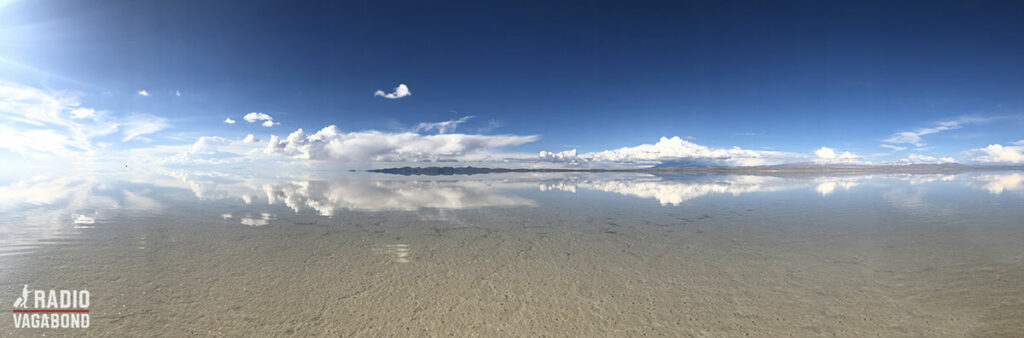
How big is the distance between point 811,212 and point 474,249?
22.2 metres

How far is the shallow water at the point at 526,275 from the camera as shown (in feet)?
23.1

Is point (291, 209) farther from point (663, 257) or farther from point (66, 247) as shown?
point (663, 257)

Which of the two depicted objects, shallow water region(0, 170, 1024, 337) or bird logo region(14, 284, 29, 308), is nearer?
shallow water region(0, 170, 1024, 337)

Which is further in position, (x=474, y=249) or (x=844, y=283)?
(x=474, y=249)

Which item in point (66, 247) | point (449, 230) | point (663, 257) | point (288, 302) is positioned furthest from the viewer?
point (449, 230)

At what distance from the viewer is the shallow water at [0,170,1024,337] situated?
23.1 feet

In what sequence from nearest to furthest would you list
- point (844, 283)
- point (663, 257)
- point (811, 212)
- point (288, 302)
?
point (288, 302) → point (844, 283) → point (663, 257) → point (811, 212)

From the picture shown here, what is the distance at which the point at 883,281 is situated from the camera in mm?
9203

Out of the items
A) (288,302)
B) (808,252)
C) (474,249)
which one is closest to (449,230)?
(474,249)

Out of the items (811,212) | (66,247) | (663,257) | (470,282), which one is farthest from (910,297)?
(66,247)

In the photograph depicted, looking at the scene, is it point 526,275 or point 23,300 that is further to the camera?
point 526,275

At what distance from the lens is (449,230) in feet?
54.0

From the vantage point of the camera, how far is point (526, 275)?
989 cm

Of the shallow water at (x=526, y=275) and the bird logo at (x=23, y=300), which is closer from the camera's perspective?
the shallow water at (x=526, y=275)
